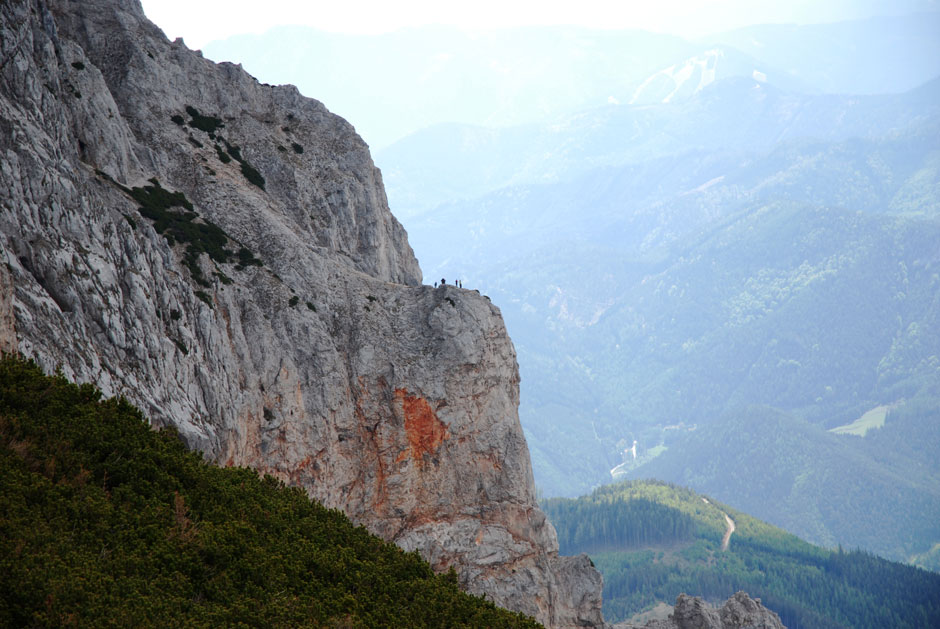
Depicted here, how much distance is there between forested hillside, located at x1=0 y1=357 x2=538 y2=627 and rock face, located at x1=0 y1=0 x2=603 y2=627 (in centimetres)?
708

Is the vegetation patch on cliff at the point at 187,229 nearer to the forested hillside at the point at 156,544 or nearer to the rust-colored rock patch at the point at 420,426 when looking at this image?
the rust-colored rock patch at the point at 420,426

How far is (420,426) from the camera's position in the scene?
197ft

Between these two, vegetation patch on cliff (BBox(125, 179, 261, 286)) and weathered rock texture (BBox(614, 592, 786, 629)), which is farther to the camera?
weathered rock texture (BBox(614, 592, 786, 629))

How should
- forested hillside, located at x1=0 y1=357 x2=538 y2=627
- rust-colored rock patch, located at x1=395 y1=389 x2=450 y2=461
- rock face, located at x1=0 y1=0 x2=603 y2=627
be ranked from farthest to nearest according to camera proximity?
rust-colored rock patch, located at x1=395 y1=389 x2=450 y2=461 → rock face, located at x1=0 y1=0 x2=603 y2=627 → forested hillside, located at x1=0 y1=357 x2=538 y2=627

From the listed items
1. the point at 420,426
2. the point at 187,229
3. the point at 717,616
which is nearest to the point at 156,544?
the point at 187,229

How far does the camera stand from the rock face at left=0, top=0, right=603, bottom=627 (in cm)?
4466

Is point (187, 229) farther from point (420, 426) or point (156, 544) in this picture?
point (156, 544)

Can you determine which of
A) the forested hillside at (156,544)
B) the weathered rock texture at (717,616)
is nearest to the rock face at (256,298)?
the forested hillside at (156,544)

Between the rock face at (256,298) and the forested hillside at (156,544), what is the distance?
7079mm

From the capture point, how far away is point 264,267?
57.6 metres

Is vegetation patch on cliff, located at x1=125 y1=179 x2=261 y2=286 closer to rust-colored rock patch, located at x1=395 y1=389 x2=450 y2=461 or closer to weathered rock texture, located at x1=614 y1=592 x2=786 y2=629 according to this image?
rust-colored rock patch, located at x1=395 y1=389 x2=450 y2=461

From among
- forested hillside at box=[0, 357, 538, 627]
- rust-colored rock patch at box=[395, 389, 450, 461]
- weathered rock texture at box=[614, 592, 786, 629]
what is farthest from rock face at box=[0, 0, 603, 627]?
weathered rock texture at box=[614, 592, 786, 629]

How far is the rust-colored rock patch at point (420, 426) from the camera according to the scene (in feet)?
195

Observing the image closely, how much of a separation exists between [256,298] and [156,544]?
27.0 meters
